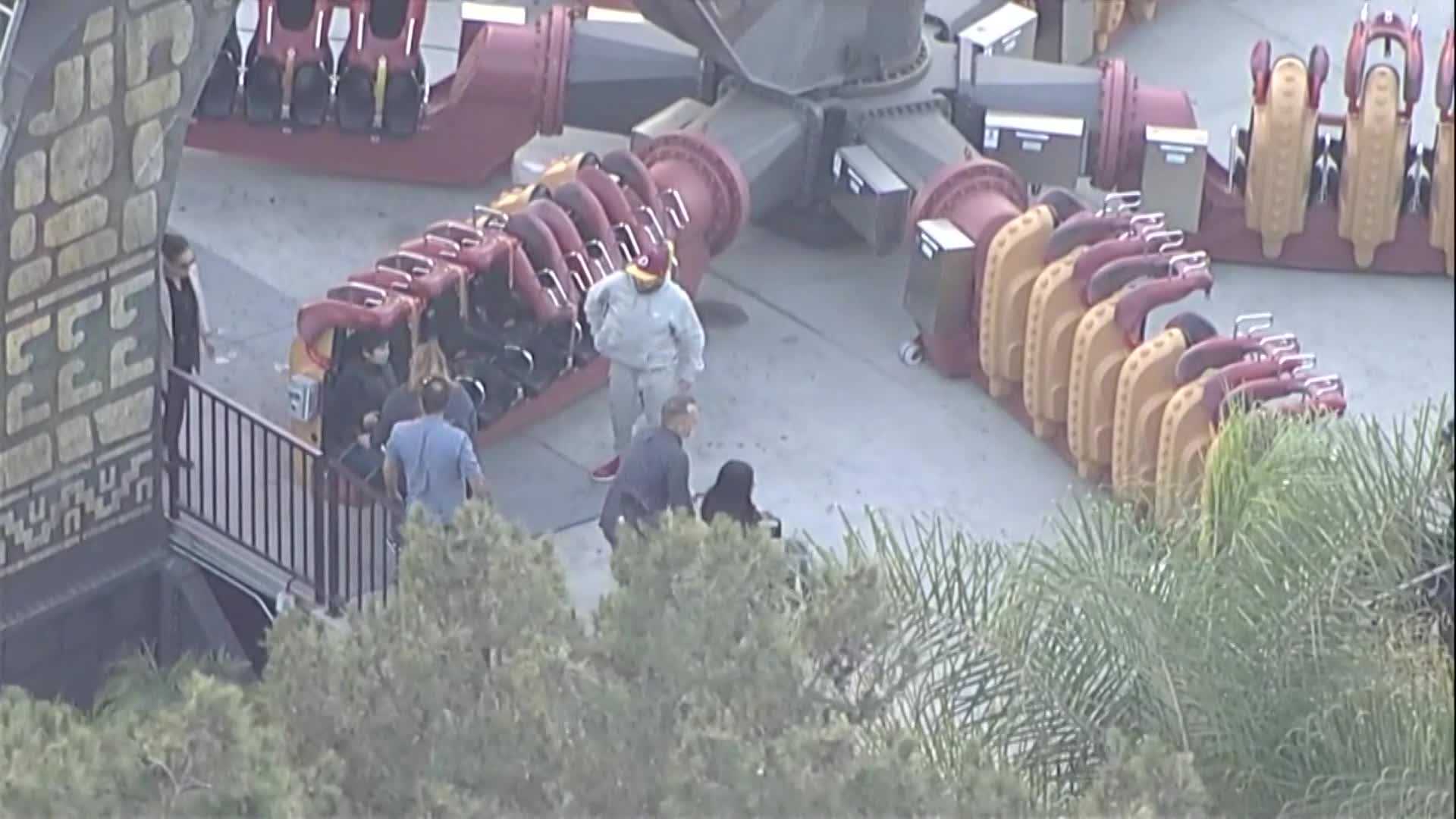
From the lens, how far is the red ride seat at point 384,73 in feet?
53.1

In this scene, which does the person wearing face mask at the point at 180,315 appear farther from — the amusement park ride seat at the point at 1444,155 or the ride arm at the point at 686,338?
the amusement park ride seat at the point at 1444,155

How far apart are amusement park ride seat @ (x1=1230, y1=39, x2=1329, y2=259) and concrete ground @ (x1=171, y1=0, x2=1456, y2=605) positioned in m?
0.30

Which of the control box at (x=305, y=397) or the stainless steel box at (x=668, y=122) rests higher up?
the stainless steel box at (x=668, y=122)

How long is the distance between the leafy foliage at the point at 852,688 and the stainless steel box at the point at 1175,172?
6.56 m

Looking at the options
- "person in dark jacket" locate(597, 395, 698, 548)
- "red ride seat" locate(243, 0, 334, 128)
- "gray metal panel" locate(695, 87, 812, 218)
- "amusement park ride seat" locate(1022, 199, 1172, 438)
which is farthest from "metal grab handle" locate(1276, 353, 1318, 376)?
"red ride seat" locate(243, 0, 334, 128)

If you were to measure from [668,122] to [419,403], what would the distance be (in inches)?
128

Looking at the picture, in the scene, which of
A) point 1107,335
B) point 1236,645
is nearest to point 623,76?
point 1107,335

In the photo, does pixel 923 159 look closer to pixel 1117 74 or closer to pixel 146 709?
pixel 1117 74

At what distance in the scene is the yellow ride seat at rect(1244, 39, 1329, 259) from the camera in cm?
1545

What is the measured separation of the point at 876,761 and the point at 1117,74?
8.89 meters

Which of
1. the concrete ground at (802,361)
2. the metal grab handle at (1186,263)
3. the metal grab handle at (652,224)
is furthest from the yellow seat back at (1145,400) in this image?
the metal grab handle at (652,224)

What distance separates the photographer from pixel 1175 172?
15477mm

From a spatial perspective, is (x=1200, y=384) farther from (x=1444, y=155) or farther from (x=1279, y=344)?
(x=1444, y=155)

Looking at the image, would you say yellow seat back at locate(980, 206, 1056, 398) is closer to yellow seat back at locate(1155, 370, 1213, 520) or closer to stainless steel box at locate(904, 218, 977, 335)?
stainless steel box at locate(904, 218, 977, 335)
